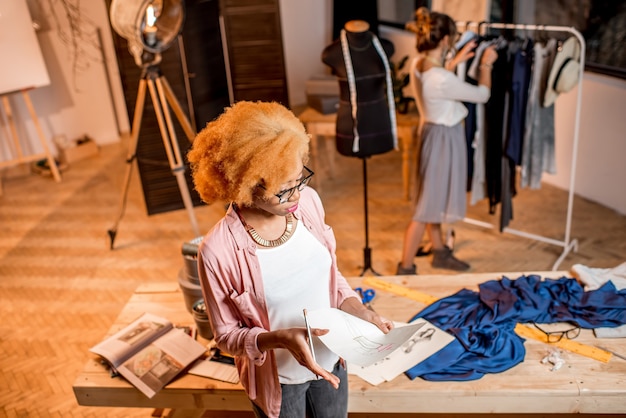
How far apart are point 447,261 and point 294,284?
217 centimetres

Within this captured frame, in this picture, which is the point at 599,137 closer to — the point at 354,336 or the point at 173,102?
the point at 173,102

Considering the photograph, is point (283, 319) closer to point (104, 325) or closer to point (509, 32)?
point (104, 325)

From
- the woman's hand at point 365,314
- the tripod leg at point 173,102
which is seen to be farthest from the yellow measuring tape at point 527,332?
the tripod leg at point 173,102

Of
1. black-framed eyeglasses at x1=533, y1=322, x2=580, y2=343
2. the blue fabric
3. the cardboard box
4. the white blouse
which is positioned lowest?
the cardboard box

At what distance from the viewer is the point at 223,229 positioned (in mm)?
1696

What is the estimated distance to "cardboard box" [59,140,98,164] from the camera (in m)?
5.81

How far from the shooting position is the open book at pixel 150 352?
7.74 feet

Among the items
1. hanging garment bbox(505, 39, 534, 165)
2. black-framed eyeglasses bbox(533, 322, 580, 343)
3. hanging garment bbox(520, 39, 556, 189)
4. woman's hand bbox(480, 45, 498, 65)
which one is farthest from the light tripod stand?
black-framed eyeglasses bbox(533, 322, 580, 343)

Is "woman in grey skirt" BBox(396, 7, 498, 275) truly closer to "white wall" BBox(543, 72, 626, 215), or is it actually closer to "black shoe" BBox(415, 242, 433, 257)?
"black shoe" BBox(415, 242, 433, 257)

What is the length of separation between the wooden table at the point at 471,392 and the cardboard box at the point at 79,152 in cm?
373

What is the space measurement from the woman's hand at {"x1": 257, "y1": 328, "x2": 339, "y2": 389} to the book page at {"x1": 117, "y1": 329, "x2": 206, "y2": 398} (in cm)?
86

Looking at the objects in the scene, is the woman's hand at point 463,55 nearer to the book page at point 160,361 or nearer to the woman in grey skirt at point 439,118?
the woman in grey skirt at point 439,118

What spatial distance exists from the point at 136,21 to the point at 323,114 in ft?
4.93

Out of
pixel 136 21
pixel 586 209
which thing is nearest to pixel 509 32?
pixel 586 209
